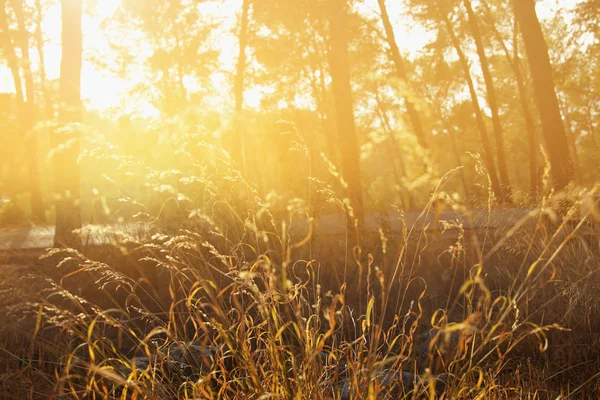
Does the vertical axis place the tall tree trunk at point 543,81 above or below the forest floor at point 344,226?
above

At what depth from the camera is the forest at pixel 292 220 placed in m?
2.54

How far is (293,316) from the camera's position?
14.4 feet

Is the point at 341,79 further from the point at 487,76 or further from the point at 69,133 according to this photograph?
the point at 487,76

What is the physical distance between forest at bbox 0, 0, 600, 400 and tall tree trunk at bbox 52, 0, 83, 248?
0.04m

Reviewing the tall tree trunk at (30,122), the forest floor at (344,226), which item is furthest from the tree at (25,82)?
the forest floor at (344,226)

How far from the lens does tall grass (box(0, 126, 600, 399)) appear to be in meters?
2.40

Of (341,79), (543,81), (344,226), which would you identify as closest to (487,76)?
(543,81)

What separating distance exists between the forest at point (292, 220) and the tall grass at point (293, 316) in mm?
37

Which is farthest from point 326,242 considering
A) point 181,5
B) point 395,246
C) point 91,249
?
point 181,5

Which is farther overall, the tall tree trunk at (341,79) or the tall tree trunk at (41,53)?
the tall tree trunk at (41,53)

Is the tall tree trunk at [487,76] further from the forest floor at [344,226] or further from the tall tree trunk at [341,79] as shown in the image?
the tall tree trunk at [341,79]

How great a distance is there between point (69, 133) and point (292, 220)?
3352mm

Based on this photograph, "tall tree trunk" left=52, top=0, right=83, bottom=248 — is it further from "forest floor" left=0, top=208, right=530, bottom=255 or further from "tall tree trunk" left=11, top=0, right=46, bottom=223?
"tall tree trunk" left=11, top=0, right=46, bottom=223

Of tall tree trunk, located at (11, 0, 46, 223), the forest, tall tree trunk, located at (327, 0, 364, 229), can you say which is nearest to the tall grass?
the forest
